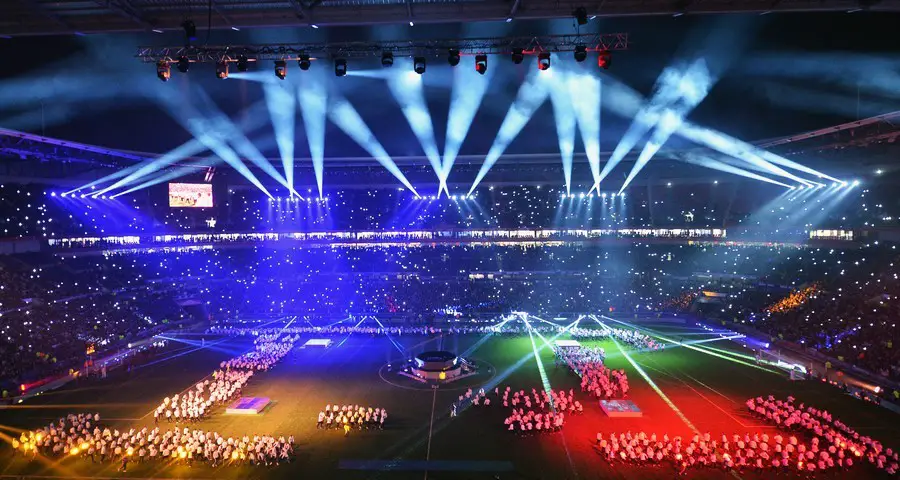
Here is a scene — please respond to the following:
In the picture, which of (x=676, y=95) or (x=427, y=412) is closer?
(x=427, y=412)

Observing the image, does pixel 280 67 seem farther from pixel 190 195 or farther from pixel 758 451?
pixel 190 195

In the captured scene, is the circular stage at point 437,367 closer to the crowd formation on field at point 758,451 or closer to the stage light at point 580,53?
the crowd formation on field at point 758,451

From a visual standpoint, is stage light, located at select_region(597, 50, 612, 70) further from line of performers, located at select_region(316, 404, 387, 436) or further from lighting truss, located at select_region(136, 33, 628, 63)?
line of performers, located at select_region(316, 404, 387, 436)

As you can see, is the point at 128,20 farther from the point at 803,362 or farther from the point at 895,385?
Result: the point at 803,362

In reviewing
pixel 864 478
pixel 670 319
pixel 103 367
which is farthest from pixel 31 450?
pixel 670 319

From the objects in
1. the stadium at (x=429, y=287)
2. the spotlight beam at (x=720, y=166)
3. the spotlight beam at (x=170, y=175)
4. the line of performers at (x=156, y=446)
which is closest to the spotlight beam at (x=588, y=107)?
the stadium at (x=429, y=287)

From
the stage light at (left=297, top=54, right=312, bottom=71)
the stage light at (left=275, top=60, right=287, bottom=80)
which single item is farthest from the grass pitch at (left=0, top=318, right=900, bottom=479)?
the stage light at (left=297, top=54, right=312, bottom=71)

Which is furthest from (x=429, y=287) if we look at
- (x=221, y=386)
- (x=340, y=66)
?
(x=340, y=66)
